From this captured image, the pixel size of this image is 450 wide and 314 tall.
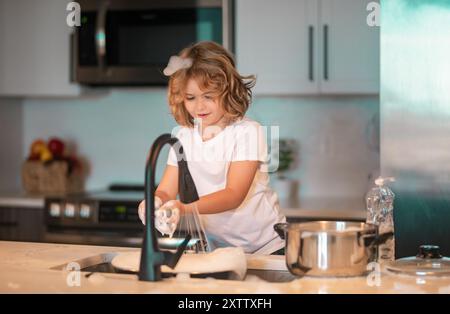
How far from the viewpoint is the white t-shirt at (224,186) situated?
2159 mm

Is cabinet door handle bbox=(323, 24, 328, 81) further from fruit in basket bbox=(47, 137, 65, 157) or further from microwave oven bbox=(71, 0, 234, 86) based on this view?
fruit in basket bbox=(47, 137, 65, 157)

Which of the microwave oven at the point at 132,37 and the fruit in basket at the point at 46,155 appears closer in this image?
the microwave oven at the point at 132,37

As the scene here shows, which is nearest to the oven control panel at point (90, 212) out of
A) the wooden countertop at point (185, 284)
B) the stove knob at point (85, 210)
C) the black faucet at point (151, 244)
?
the stove knob at point (85, 210)

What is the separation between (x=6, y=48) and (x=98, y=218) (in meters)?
1.05

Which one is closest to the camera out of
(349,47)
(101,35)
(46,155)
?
(349,47)

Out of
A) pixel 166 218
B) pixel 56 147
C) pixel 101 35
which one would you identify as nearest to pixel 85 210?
pixel 56 147

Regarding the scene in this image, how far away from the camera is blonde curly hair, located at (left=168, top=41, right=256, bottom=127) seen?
85.0 inches

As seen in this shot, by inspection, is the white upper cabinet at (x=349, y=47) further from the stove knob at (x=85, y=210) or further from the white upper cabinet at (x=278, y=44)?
the stove knob at (x=85, y=210)

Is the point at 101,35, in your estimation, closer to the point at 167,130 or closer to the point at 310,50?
the point at 167,130

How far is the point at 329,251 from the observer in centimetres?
148

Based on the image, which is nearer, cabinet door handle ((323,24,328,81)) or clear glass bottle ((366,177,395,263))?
clear glass bottle ((366,177,395,263))

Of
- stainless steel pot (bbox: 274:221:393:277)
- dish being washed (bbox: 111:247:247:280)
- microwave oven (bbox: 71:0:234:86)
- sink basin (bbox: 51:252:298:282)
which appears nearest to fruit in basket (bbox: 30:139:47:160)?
microwave oven (bbox: 71:0:234:86)

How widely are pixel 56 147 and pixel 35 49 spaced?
1.71 feet

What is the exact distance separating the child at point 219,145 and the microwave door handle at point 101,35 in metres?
1.35
